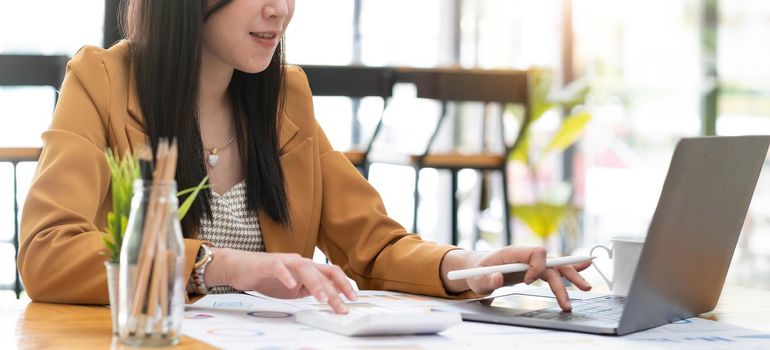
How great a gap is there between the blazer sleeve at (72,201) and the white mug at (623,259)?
552 millimetres

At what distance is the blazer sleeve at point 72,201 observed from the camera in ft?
4.23

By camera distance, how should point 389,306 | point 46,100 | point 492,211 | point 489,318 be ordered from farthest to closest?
1. point 492,211
2. point 46,100
3. point 389,306
4. point 489,318

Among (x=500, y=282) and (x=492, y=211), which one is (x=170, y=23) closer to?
(x=500, y=282)

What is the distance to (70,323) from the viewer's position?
1.13m

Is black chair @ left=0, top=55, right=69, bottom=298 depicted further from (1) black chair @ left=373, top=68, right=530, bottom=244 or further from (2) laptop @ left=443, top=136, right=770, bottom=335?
(2) laptop @ left=443, top=136, right=770, bottom=335

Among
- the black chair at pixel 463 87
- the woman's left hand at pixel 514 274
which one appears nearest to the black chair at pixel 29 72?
the black chair at pixel 463 87

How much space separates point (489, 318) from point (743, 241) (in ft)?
15.5

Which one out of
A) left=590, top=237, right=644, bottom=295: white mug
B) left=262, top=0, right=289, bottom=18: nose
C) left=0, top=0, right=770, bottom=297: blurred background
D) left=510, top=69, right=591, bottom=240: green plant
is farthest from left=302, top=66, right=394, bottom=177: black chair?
left=590, top=237, right=644, bottom=295: white mug

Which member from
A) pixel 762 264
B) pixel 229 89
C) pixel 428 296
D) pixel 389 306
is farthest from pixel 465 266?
pixel 762 264

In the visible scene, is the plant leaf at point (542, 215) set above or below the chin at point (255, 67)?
below

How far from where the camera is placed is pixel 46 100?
496cm

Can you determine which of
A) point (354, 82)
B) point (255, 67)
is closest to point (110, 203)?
point (255, 67)

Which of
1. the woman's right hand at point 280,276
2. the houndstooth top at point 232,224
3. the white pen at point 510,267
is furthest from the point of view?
the houndstooth top at point 232,224

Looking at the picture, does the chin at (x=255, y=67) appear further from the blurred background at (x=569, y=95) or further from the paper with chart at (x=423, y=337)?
the blurred background at (x=569, y=95)
